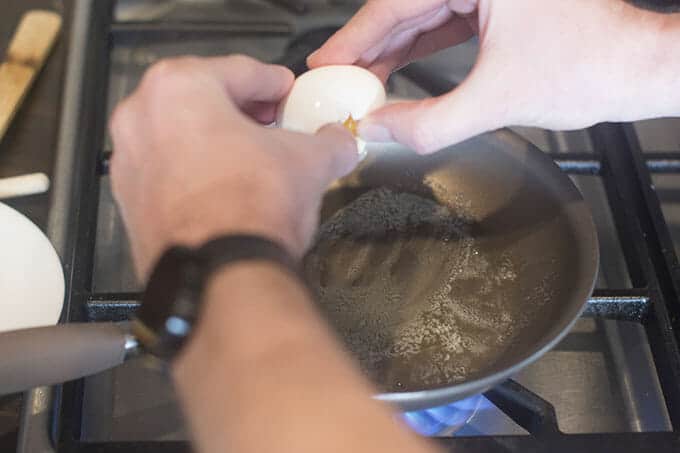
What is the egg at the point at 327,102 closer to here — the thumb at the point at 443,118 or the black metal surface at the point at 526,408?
the thumb at the point at 443,118

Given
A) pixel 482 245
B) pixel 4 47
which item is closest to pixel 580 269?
pixel 482 245

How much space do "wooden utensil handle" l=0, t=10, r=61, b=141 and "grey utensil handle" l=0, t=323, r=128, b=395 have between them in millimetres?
351

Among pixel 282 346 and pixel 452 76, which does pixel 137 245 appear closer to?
pixel 282 346

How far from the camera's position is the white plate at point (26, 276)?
2.01ft

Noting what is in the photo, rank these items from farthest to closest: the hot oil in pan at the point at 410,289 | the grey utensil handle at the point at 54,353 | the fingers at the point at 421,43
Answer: the fingers at the point at 421,43, the hot oil in pan at the point at 410,289, the grey utensil handle at the point at 54,353

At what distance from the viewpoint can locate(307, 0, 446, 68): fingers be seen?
2.09 ft

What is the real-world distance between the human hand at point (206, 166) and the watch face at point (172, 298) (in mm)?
12

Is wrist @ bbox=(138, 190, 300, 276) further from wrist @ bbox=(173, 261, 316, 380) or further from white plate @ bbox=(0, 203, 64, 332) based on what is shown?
white plate @ bbox=(0, 203, 64, 332)

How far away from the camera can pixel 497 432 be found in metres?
0.59

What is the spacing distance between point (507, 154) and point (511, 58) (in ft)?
0.46

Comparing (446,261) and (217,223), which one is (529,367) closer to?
(446,261)

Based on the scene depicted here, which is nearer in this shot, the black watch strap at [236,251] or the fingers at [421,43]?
the black watch strap at [236,251]

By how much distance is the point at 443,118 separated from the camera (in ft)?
1.78

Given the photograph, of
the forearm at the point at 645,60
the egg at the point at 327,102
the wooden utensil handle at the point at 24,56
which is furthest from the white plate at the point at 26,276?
the forearm at the point at 645,60
